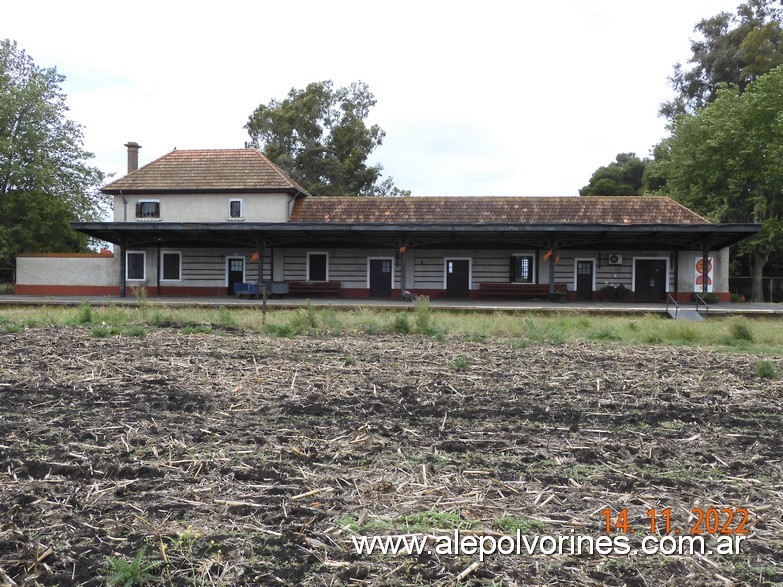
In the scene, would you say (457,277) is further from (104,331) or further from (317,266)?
(104,331)

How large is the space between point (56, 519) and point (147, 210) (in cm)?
2852

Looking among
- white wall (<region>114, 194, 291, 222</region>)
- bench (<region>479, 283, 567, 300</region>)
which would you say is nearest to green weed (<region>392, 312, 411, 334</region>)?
bench (<region>479, 283, 567, 300</region>)

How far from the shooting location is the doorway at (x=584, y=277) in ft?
89.4

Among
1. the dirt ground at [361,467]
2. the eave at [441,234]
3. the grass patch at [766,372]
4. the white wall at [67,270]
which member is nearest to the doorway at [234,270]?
the eave at [441,234]

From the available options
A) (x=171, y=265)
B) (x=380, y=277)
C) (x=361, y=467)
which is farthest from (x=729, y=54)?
(x=361, y=467)

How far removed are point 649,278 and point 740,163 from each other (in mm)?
8899

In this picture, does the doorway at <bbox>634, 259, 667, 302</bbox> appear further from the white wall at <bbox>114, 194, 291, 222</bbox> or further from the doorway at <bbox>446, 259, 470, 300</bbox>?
the white wall at <bbox>114, 194, 291, 222</bbox>

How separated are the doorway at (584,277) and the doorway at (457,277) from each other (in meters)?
4.99

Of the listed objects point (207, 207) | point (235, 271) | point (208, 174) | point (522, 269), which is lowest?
point (235, 271)

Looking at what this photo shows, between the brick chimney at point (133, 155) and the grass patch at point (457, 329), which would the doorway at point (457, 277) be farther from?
the brick chimney at point (133, 155)

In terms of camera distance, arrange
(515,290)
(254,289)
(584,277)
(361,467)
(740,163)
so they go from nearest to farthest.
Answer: (361,467) → (254,289) → (515,290) → (584,277) → (740,163)

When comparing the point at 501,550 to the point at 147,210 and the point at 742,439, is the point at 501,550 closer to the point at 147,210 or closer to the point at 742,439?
the point at 742,439

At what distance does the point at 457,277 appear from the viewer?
2781 cm

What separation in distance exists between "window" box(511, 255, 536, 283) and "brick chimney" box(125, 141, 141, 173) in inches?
844
